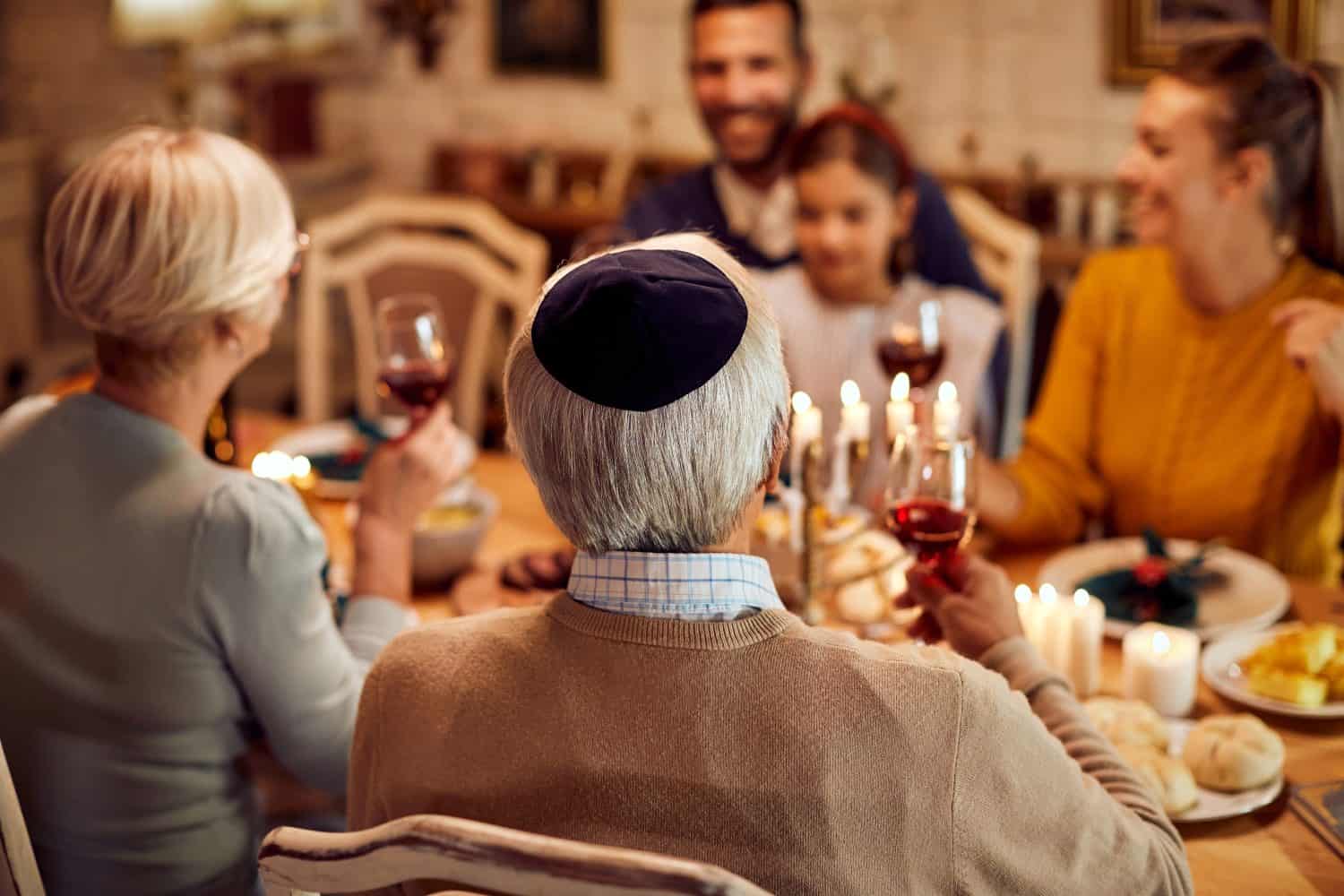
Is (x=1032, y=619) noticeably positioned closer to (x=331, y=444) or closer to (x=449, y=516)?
(x=449, y=516)

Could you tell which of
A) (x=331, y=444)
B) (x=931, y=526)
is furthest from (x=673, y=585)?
(x=331, y=444)

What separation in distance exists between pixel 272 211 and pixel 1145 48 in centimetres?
316

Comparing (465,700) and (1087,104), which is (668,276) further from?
(1087,104)

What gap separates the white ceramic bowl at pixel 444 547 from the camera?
190 centimetres

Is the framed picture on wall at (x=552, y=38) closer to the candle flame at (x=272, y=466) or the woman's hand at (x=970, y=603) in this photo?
the candle flame at (x=272, y=466)

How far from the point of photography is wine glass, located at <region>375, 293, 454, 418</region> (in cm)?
184

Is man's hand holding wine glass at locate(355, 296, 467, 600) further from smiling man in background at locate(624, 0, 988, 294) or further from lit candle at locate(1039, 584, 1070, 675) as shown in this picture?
smiling man in background at locate(624, 0, 988, 294)

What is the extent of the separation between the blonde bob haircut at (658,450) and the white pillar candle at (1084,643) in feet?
Answer: 2.24

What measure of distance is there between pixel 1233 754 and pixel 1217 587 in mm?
501

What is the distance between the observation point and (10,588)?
1388mm

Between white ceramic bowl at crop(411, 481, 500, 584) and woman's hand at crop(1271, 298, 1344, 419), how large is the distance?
43.5 inches

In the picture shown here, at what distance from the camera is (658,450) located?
3.20 ft

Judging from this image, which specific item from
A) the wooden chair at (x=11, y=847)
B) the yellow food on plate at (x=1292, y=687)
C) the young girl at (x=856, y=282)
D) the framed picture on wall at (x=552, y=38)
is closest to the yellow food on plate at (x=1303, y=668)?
the yellow food on plate at (x=1292, y=687)

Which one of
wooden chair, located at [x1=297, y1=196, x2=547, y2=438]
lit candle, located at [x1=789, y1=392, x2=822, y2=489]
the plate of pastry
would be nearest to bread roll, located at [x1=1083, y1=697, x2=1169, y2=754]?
the plate of pastry
